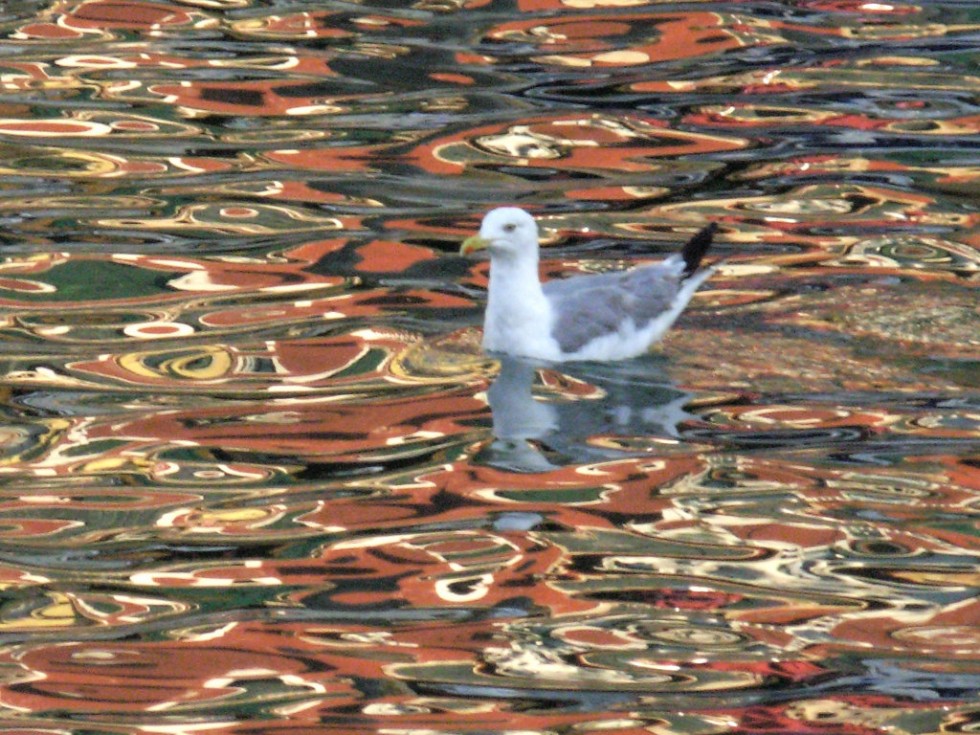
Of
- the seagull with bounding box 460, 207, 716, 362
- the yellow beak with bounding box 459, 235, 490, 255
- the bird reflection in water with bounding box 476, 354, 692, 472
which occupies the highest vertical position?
the yellow beak with bounding box 459, 235, 490, 255

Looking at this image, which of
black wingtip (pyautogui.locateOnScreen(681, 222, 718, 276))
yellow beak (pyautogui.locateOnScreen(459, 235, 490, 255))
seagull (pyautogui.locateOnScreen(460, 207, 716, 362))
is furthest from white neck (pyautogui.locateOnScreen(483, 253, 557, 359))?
black wingtip (pyautogui.locateOnScreen(681, 222, 718, 276))

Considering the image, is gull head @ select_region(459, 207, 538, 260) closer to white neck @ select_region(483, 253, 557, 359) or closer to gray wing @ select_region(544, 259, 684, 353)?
white neck @ select_region(483, 253, 557, 359)

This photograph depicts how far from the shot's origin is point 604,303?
8.53 meters

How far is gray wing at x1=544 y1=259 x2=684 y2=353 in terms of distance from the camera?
8.48 m

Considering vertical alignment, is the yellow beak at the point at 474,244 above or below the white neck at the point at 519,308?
above

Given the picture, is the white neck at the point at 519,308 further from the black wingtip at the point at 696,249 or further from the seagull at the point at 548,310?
the black wingtip at the point at 696,249

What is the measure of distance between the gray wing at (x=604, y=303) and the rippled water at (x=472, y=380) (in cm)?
21

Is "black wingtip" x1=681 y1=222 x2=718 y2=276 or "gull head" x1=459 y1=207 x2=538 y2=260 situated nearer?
"gull head" x1=459 y1=207 x2=538 y2=260

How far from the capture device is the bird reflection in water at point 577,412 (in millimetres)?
7602

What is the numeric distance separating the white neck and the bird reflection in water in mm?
98

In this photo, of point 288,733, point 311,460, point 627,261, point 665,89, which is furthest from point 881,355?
point 665,89

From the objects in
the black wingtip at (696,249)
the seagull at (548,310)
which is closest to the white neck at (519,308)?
the seagull at (548,310)

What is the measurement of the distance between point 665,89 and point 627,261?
10.5ft

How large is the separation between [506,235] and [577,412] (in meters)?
0.89
